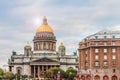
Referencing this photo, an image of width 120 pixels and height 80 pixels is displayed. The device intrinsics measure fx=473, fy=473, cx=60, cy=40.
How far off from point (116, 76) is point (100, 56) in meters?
8.37

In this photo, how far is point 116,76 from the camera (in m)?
144

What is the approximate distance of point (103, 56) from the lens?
482 ft

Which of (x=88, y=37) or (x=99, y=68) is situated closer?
(x=99, y=68)

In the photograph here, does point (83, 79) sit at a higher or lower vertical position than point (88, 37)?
lower

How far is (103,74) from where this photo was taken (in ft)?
477

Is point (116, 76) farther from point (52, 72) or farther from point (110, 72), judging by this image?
point (52, 72)

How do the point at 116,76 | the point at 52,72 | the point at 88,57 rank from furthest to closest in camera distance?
the point at 52,72, the point at 88,57, the point at 116,76

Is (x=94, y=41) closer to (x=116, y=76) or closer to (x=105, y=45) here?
(x=105, y=45)

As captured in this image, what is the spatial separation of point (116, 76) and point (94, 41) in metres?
13.6

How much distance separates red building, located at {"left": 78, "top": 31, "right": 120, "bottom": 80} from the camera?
145 metres

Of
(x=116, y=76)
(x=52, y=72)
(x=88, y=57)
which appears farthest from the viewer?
(x=52, y=72)

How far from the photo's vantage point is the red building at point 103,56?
14500 cm

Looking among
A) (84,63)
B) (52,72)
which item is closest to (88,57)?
(84,63)

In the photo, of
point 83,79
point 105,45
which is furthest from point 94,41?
point 83,79
